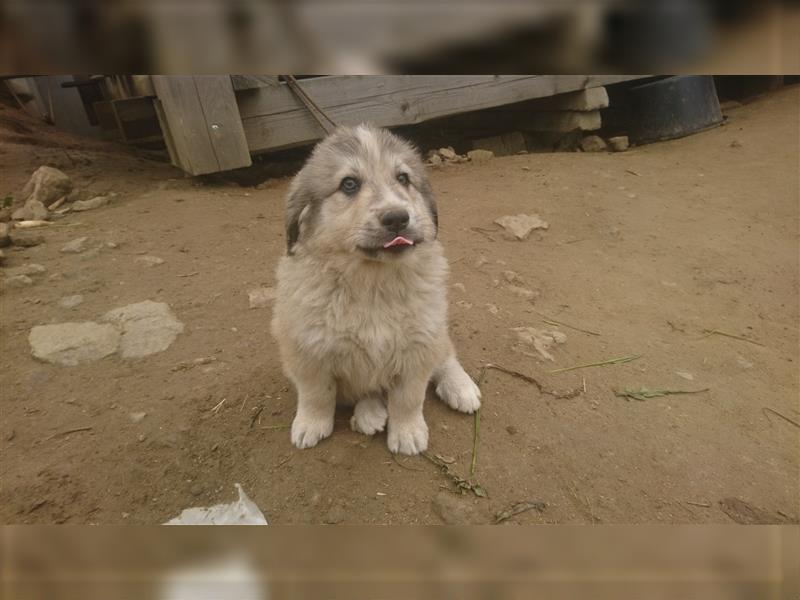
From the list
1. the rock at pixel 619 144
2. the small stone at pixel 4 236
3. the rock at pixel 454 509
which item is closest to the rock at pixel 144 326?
the small stone at pixel 4 236

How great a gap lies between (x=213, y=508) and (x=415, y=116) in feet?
19.5

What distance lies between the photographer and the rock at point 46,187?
5.32 m

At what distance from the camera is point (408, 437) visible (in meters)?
2.51

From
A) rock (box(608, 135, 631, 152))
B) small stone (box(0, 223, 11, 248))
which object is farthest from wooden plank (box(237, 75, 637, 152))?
small stone (box(0, 223, 11, 248))

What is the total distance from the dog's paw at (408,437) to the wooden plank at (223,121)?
4.56 m

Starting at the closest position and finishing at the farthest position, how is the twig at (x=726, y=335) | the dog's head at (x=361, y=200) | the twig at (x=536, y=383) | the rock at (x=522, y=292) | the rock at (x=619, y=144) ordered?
the dog's head at (x=361, y=200) < the twig at (x=536, y=383) < the twig at (x=726, y=335) < the rock at (x=522, y=292) < the rock at (x=619, y=144)

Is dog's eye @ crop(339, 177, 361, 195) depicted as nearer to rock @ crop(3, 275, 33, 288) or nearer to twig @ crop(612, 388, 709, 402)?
twig @ crop(612, 388, 709, 402)

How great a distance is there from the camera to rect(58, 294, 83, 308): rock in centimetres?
363

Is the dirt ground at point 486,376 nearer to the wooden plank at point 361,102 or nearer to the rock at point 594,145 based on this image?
the wooden plank at point 361,102

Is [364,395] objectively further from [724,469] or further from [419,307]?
[724,469]

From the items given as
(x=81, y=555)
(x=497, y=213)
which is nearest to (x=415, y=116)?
(x=497, y=213)

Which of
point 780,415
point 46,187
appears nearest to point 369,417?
point 780,415

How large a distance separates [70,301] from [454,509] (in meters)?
3.41

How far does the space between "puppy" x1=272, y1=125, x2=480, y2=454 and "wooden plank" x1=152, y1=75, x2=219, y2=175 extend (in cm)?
373
